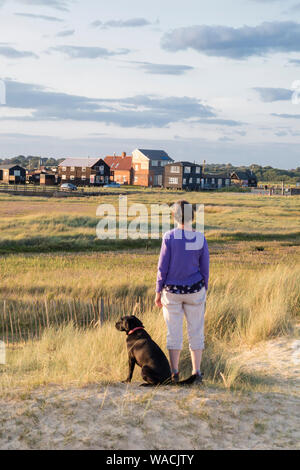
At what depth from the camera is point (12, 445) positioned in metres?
4.60

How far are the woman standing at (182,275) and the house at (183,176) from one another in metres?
92.1

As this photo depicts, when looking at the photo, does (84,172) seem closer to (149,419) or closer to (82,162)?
(82,162)

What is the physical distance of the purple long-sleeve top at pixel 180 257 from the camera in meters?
5.91

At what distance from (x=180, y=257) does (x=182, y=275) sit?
0.20 meters

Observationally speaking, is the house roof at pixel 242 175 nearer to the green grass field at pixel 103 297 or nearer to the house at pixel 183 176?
the house at pixel 183 176

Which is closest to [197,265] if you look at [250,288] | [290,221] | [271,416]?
[271,416]

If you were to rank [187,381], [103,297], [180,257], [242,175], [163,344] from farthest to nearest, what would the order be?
[242,175] < [103,297] < [163,344] < [187,381] < [180,257]

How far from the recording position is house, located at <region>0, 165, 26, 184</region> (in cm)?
9406

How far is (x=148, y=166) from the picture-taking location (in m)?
104

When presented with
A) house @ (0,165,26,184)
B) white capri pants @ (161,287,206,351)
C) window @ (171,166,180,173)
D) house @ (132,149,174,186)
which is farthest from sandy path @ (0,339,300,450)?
house @ (132,149,174,186)

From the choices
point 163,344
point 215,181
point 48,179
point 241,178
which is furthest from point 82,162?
point 163,344

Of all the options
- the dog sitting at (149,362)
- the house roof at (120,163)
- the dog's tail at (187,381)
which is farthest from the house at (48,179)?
the dog's tail at (187,381)
